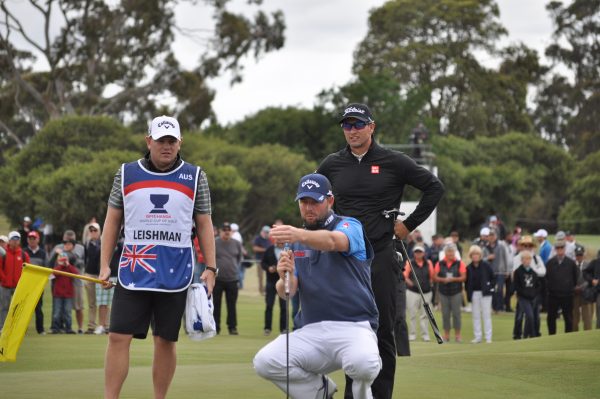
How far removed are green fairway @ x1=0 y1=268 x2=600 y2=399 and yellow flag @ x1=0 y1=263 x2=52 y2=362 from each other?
54.5 inches

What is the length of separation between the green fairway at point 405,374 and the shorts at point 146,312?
1637 mm

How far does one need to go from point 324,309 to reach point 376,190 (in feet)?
5.54

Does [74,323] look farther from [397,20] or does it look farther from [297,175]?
[397,20]

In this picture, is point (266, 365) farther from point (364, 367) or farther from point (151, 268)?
point (151, 268)

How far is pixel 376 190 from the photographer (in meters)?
9.32

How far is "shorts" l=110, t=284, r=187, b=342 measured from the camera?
27.1ft

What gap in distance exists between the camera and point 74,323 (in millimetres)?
25188

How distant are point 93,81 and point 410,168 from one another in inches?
1842

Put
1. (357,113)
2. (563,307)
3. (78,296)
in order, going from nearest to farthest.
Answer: (357,113), (78,296), (563,307)

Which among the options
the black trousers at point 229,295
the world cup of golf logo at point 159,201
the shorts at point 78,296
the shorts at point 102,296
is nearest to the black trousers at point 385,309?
the world cup of golf logo at point 159,201

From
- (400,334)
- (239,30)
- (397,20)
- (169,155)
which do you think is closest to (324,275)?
(169,155)

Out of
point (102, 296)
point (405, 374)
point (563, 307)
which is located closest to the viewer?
point (405, 374)

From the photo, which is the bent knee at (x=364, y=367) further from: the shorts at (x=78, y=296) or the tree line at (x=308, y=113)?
the tree line at (x=308, y=113)

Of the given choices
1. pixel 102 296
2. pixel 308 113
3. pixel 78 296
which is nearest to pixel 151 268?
pixel 102 296
